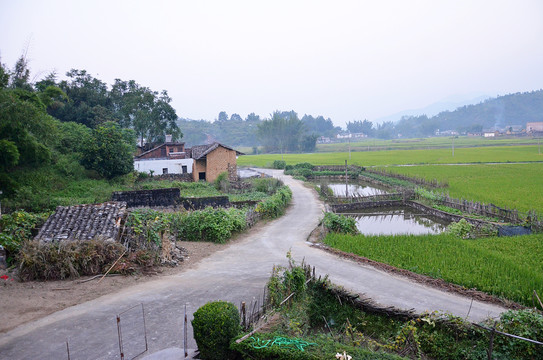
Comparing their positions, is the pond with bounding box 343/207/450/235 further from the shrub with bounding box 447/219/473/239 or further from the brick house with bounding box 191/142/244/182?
the brick house with bounding box 191/142/244/182

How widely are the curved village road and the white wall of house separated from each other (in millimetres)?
24129

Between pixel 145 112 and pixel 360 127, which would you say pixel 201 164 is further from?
pixel 360 127

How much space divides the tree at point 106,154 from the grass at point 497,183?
2838cm

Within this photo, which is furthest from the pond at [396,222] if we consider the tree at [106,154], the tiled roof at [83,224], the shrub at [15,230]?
the tree at [106,154]

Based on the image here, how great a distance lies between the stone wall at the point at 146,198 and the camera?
76.0 feet

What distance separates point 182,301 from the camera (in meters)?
10.2

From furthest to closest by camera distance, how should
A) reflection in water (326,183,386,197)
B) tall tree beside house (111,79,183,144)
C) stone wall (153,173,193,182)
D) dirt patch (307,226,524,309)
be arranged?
1. tall tree beside house (111,79,183,144)
2. stone wall (153,173,193,182)
3. reflection in water (326,183,386,197)
4. dirt patch (307,226,524,309)

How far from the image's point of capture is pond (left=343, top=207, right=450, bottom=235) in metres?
21.2

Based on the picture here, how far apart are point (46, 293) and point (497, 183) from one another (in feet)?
112

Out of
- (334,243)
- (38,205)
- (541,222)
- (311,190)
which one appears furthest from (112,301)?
(311,190)

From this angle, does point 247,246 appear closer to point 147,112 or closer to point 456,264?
point 456,264

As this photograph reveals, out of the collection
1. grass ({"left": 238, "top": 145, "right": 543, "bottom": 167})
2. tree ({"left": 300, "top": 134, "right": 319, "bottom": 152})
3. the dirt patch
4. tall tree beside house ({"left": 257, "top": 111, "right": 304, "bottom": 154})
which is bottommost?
the dirt patch

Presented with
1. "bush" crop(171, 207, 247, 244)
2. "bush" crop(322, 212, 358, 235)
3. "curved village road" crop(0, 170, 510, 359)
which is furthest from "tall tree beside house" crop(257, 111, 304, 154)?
"curved village road" crop(0, 170, 510, 359)

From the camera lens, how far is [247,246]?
16391 mm
